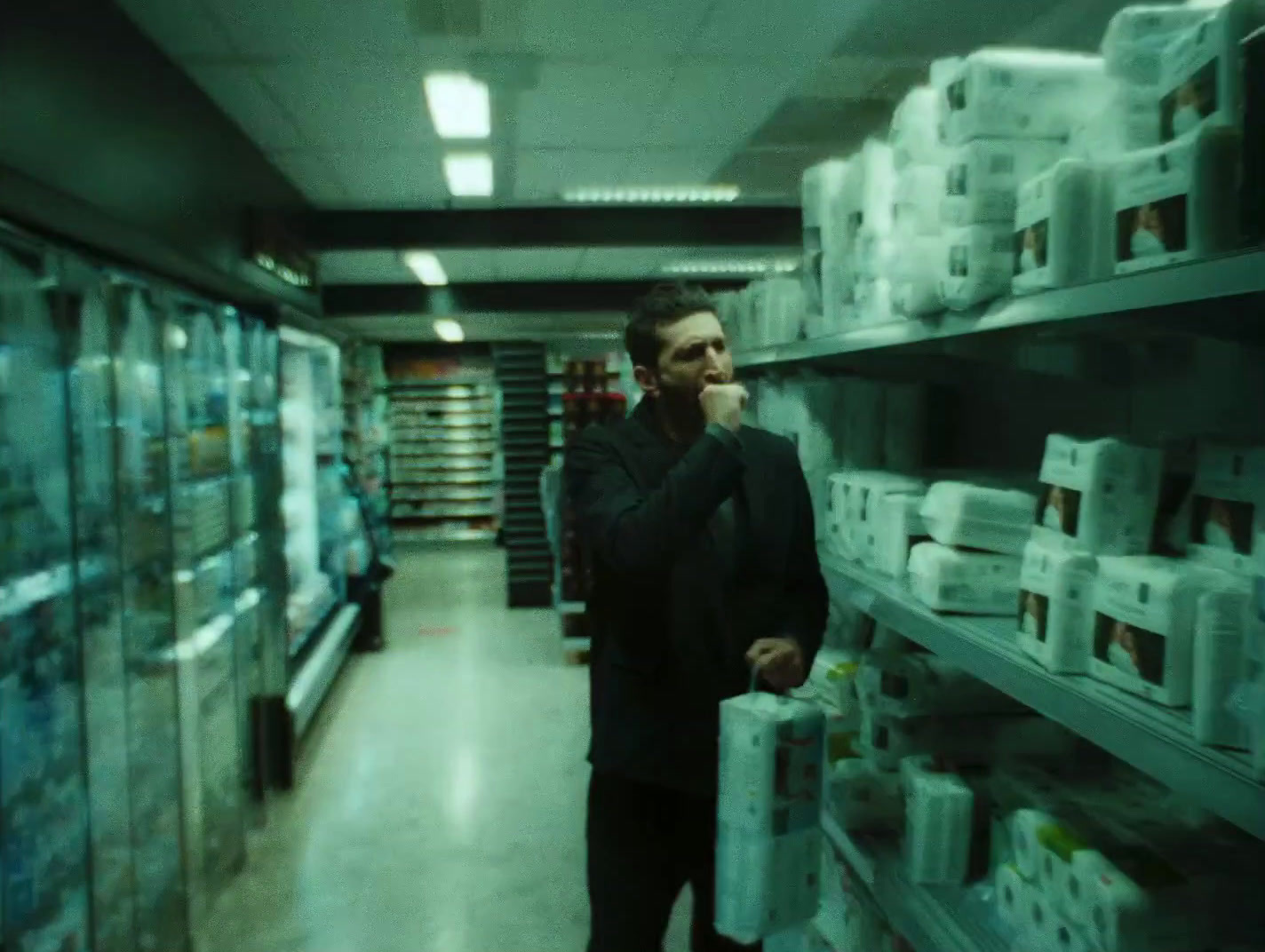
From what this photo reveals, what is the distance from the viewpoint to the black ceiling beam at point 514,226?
5.77m

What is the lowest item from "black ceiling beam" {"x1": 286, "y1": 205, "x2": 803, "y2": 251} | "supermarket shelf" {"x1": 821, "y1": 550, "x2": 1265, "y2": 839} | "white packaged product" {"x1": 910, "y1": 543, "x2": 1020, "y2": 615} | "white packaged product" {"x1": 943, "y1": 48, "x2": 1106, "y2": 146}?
"supermarket shelf" {"x1": 821, "y1": 550, "x2": 1265, "y2": 839}

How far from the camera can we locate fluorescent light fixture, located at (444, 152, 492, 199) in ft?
14.8

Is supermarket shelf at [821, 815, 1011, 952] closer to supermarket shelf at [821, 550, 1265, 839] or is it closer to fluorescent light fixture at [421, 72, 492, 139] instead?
supermarket shelf at [821, 550, 1265, 839]

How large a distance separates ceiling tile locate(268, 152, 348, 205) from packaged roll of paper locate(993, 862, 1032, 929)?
398cm

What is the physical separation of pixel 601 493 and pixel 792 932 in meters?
1.43

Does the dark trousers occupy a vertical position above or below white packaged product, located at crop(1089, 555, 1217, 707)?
below

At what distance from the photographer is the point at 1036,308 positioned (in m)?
1.41

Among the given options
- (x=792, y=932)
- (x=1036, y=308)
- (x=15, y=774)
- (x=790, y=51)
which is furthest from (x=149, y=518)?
(x=1036, y=308)

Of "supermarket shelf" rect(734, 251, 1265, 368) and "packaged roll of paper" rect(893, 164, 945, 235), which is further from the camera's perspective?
"packaged roll of paper" rect(893, 164, 945, 235)

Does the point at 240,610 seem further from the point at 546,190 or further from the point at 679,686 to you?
the point at 679,686

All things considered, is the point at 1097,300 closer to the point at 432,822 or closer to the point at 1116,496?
the point at 1116,496

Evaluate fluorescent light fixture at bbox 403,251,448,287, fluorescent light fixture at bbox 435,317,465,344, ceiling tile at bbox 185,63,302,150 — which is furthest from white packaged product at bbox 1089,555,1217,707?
fluorescent light fixture at bbox 435,317,465,344

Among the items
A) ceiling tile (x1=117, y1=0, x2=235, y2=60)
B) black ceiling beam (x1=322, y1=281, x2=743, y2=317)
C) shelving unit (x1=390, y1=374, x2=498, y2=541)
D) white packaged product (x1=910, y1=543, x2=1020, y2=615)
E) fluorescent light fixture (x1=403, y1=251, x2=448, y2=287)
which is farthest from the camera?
shelving unit (x1=390, y1=374, x2=498, y2=541)

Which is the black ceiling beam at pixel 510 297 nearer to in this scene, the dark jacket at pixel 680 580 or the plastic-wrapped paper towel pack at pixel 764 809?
the dark jacket at pixel 680 580
